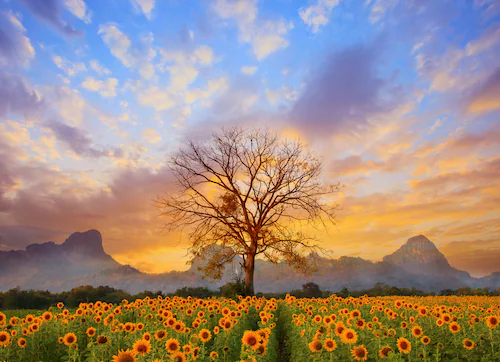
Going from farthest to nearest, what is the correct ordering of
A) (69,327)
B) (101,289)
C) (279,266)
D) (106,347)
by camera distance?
1. (279,266)
2. (101,289)
3. (69,327)
4. (106,347)

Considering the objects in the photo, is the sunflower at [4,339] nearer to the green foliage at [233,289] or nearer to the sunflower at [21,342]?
the sunflower at [21,342]

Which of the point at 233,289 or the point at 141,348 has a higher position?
the point at 233,289

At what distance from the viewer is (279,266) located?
93.6ft

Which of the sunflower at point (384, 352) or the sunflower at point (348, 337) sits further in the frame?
the sunflower at point (348, 337)

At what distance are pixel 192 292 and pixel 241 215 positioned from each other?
6.71m

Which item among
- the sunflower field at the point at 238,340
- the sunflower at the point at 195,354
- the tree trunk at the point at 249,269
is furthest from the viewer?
the tree trunk at the point at 249,269

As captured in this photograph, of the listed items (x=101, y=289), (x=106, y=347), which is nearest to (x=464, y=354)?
(x=106, y=347)

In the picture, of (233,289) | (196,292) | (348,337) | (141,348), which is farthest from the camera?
(196,292)

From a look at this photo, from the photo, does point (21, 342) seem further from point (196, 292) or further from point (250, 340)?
point (196, 292)

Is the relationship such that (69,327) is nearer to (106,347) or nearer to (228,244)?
(106,347)

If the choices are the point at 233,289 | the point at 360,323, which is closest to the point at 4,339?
the point at 360,323

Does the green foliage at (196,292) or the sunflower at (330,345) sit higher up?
the green foliage at (196,292)

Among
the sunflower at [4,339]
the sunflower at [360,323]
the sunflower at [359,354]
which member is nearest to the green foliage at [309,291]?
the sunflower at [360,323]

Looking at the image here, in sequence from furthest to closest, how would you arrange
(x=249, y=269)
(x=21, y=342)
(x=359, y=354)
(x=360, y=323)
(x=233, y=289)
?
(x=249, y=269), (x=233, y=289), (x=360, y=323), (x=21, y=342), (x=359, y=354)
